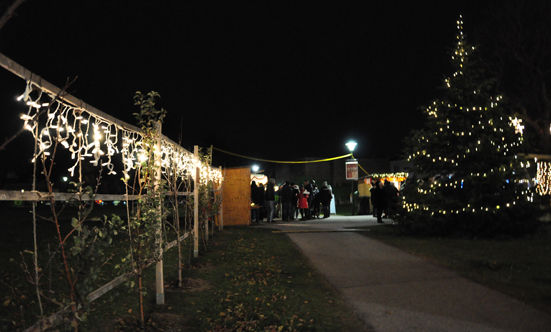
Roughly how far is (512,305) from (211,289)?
13.7 ft

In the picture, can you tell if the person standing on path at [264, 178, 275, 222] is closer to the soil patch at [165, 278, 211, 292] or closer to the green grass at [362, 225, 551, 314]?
the green grass at [362, 225, 551, 314]

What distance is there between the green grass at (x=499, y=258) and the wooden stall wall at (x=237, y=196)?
551 cm

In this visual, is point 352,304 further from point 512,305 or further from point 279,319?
point 512,305

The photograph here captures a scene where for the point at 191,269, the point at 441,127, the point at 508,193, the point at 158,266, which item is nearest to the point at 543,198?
the point at 508,193

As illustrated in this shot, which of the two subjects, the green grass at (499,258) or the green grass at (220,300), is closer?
the green grass at (220,300)

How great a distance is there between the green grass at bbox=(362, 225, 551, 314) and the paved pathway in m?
0.33

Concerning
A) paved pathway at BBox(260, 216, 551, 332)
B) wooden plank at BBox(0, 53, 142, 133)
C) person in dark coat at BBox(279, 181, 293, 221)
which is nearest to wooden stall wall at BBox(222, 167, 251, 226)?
person in dark coat at BBox(279, 181, 293, 221)

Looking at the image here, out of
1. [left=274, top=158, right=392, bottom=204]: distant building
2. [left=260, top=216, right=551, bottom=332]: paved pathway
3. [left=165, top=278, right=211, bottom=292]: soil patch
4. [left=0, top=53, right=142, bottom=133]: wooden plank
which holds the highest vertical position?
[left=274, top=158, right=392, bottom=204]: distant building

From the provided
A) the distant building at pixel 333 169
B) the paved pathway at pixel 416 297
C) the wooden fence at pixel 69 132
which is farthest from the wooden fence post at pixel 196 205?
the distant building at pixel 333 169

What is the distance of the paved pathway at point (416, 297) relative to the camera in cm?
543

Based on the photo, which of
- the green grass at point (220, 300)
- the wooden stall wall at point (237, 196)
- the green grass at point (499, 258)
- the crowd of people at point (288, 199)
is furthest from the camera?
the crowd of people at point (288, 199)

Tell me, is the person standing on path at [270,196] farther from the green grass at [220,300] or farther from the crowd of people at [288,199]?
the green grass at [220,300]

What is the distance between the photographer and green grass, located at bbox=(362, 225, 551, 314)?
7113 mm

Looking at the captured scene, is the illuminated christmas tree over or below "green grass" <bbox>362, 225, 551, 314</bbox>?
over
